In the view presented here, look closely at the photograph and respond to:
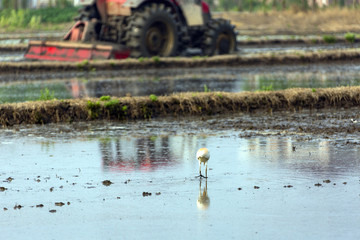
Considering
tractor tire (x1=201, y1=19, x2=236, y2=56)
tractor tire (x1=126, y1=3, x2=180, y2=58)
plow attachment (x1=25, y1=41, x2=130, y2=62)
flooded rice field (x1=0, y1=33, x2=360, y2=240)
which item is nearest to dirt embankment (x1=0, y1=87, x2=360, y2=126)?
flooded rice field (x1=0, y1=33, x2=360, y2=240)

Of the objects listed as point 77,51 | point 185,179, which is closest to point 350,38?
point 77,51

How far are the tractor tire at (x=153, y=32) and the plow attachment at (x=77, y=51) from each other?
0.49 meters

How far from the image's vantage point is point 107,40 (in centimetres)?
2611

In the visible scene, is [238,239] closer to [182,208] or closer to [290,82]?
[182,208]

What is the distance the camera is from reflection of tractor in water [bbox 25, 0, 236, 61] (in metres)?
24.4

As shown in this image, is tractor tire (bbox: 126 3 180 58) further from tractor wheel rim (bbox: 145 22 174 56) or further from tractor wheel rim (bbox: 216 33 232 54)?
tractor wheel rim (bbox: 216 33 232 54)

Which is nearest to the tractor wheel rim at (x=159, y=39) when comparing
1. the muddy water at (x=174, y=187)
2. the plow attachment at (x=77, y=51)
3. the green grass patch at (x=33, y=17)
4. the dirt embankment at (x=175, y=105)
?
the plow attachment at (x=77, y=51)

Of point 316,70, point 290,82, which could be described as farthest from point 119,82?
point 316,70

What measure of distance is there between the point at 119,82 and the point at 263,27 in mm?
27378

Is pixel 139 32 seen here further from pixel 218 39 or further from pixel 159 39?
pixel 218 39

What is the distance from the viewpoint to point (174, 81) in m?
20.1

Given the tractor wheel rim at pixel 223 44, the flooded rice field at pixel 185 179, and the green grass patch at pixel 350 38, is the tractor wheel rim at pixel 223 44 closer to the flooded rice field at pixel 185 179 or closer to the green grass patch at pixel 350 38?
the green grass patch at pixel 350 38

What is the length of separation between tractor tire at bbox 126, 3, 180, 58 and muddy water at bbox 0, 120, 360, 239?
1281cm

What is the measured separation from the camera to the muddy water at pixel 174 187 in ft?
22.1
